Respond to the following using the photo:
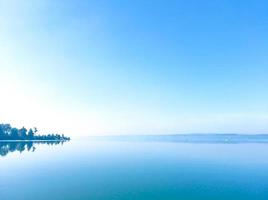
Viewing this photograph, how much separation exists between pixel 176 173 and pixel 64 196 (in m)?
16.7

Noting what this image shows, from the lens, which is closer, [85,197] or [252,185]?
[85,197]

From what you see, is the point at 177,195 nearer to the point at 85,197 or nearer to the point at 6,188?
the point at 85,197

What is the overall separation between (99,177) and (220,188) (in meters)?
13.9

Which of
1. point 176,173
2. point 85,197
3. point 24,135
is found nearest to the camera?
point 85,197

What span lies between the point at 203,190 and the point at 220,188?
2.13 metres

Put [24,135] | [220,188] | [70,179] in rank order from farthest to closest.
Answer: [24,135] → [70,179] → [220,188]

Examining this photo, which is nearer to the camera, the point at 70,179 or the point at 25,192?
the point at 25,192

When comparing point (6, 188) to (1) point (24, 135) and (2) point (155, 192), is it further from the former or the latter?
(1) point (24, 135)

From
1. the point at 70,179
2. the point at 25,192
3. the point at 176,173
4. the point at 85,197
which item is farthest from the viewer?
the point at 176,173

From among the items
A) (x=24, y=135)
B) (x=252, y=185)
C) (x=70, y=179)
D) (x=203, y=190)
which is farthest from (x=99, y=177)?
(x=24, y=135)

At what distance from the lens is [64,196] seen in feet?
69.2

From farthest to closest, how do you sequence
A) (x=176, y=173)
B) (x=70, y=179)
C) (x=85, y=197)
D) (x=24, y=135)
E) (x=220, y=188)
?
1. (x=24, y=135)
2. (x=176, y=173)
3. (x=70, y=179)
4. (x=220, y=188)
5. (x=85, y=197)

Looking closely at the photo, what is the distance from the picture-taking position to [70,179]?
2864 centimetres

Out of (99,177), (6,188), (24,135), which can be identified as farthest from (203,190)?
(24,135)
